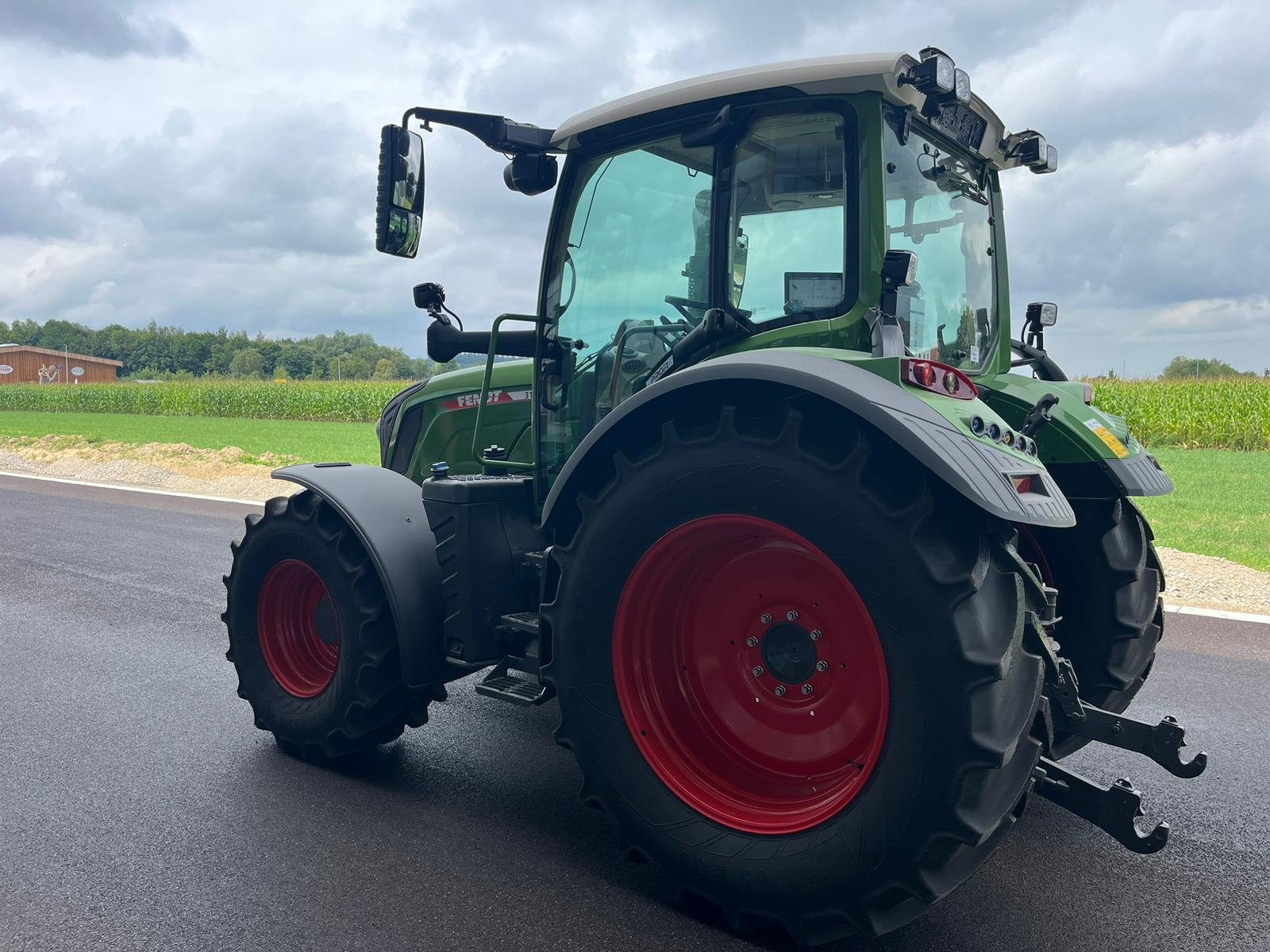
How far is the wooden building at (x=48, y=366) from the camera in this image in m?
90.3

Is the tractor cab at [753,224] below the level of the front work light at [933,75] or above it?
below

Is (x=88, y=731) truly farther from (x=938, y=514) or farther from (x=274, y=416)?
(x=274, y=416)

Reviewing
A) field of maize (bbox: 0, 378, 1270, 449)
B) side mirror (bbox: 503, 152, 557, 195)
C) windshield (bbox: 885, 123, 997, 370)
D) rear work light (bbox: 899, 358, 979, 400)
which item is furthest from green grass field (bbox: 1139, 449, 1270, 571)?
side mirror (bbox: 503, 152, 557, 195)

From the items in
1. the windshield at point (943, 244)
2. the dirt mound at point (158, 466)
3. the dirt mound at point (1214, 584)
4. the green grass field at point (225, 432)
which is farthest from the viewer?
the green grass field at point (225, 432)

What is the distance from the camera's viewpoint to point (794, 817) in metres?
2.75

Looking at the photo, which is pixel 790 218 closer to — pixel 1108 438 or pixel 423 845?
pixel 1108 438

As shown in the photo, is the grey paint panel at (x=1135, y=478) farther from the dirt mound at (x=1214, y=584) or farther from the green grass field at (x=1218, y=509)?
the green grass field at (x=1218, y=509)

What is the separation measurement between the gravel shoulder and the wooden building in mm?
75891

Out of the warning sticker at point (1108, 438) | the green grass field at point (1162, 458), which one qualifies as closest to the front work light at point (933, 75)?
the warning sticker at point (1108, 438)

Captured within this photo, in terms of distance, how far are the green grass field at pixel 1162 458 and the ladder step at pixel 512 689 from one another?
828cm

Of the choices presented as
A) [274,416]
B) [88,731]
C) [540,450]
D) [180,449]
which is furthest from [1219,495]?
[274,416]

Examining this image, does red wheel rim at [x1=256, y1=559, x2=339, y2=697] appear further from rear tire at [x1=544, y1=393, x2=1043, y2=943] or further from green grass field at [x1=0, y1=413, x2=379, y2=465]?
green grass field at [x1=0, y1=413, x2=379, y2=465]

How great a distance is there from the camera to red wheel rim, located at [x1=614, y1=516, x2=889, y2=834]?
9.07ft

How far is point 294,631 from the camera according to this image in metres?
4.34
